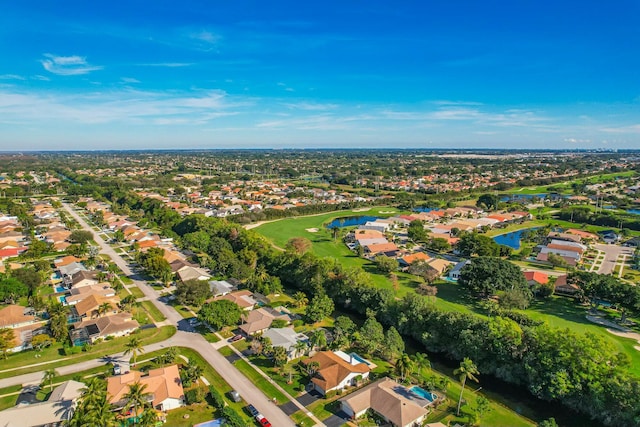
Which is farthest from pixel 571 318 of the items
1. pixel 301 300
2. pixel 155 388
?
pixel 155 388

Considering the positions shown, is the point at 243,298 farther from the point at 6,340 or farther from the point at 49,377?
the point at 6,340

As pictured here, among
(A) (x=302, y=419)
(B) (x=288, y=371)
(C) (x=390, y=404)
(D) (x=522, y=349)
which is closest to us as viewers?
(A) (x=302, y=419)

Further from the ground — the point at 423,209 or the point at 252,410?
the point at 423,209

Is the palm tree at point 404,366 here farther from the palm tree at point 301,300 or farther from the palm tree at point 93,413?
the palm tree at point 93,413

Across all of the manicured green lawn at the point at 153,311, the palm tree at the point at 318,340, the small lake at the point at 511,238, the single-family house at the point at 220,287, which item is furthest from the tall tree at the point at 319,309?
the small lake at the point at 511,238

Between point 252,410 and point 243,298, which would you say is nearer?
point 252,410

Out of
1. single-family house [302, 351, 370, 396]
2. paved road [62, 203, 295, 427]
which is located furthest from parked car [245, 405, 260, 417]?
single-family house [302, 351, 370, 396]
